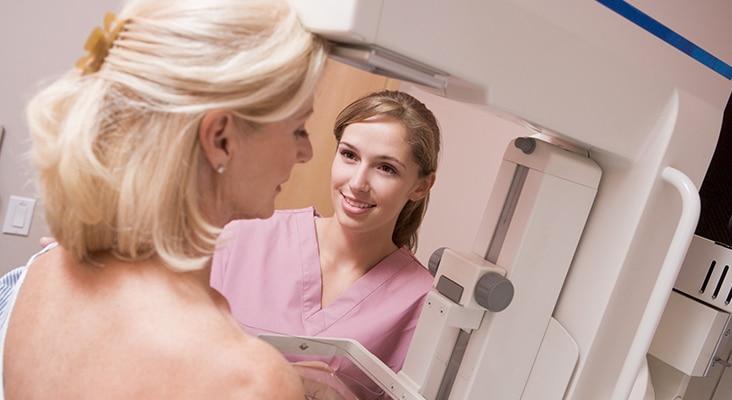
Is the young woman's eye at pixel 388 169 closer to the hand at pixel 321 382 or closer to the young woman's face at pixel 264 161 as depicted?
the hand at pixel 321 382

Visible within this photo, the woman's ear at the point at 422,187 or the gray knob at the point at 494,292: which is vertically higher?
the woman's ear at the point at 422,187

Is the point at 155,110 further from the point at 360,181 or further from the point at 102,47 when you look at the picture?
the point at 360,181

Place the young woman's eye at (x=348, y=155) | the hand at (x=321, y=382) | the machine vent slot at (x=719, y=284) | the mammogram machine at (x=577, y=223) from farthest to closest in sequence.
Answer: the young woman's eye at (x=348, y=155) < the machine vent slot at (x=719, y=284) < the hand at (x=321, y=382) < the mammogram machine at (x=577, y=223)

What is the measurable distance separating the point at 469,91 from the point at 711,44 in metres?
0.78

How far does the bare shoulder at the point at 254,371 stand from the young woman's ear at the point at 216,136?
21 cm


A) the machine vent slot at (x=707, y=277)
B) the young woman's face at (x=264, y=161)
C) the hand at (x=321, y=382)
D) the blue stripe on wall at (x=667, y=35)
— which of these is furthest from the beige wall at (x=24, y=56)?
the machine vent slot at (x=707, y=277)

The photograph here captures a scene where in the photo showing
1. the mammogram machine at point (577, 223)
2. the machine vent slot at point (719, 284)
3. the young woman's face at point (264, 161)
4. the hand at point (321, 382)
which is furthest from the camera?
the machine vent slot at point (719, 284)

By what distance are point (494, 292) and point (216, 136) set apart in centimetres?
45

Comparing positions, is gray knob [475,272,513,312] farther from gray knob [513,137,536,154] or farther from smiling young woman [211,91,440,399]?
smiling young woman [211,91,440,399]

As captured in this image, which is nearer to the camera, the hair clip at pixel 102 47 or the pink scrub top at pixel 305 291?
the hair clip at pixel 102 47

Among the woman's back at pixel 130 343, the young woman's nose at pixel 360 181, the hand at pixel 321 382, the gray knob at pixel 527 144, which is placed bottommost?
the hand at pixel 321 382

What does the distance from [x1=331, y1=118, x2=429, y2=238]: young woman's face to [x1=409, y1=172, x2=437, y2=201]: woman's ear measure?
0.05m

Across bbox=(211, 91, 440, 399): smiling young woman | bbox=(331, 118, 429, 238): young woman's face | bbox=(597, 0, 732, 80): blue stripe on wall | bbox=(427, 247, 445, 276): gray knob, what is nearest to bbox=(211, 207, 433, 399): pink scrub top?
bbox=(211, 91, 440, 399): smiling young woman

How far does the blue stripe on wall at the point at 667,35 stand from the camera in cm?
91
